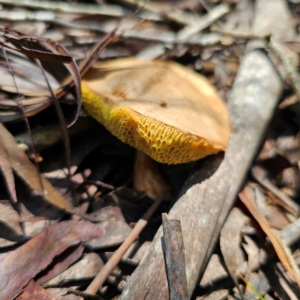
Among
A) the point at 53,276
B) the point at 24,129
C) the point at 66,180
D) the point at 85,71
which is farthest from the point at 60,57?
the point at 53,276

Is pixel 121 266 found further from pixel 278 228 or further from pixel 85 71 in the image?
pixel 85 71

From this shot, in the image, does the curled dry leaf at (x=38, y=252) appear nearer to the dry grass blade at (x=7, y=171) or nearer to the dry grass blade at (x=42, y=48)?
the dry grass blade at (x=7, y=171)

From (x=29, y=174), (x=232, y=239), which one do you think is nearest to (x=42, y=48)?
(x=29, y=174)

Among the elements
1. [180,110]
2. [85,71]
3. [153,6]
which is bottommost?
[180,110]

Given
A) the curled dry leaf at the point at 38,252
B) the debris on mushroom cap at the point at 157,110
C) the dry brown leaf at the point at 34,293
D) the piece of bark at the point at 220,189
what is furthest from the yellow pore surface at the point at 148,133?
the dry brown leaf at the point at 34,293

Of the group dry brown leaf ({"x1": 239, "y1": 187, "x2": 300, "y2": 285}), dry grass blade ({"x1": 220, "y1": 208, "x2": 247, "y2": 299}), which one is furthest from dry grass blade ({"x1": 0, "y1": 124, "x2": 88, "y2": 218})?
dry brown leaf ({"x1": 239, "y1": 187, "x2": 300, "y2": 285})

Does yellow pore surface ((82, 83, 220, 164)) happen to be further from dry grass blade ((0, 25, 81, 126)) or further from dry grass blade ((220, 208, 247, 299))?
dry grass blade ((220, 208, 247, 299))
